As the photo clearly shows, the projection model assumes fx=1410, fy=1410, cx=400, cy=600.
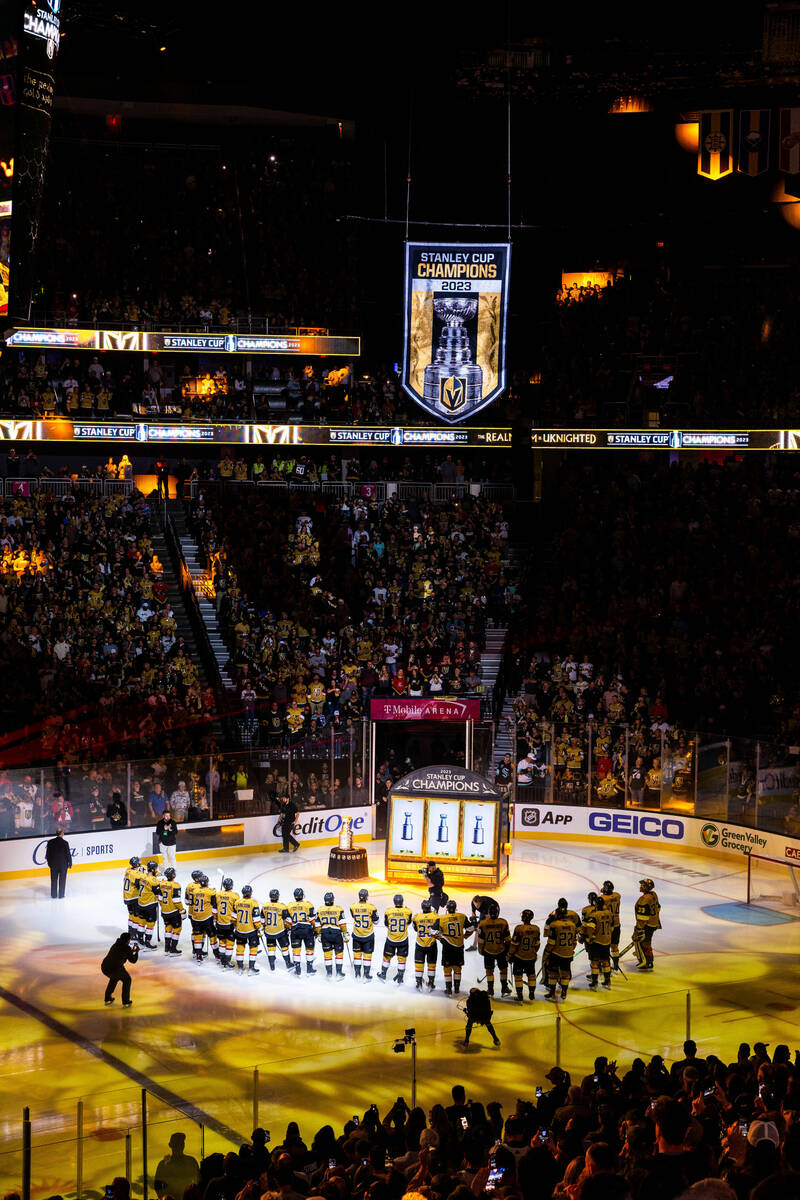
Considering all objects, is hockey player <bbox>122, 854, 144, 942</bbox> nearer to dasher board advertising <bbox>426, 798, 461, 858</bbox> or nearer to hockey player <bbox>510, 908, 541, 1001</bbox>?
hockey player <bbox>510, 908, 541, 1001</bbox>

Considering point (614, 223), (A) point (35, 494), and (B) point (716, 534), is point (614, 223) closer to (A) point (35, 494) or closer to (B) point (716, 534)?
(B) point (716, 534)

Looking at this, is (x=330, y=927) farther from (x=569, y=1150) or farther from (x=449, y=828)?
(x=569, y=1150)

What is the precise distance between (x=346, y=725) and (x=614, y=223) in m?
16.8

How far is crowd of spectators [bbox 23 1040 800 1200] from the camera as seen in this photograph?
6.27 metres

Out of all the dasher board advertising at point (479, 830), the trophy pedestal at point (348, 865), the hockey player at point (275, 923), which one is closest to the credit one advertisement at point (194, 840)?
the trophy pedestal at point (348, 865)

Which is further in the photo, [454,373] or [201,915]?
[454,373]

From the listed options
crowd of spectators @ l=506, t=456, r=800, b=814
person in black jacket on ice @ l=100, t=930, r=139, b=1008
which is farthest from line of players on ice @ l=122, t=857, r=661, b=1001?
crowd of spectators @ l=506, t=456, r=800, b=814

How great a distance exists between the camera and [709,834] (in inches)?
1001

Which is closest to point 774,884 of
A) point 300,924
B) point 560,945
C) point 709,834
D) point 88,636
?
point 709,834

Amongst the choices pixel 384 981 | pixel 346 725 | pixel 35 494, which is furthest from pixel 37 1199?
pixel 35 494

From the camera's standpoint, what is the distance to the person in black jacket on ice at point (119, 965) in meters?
16.8

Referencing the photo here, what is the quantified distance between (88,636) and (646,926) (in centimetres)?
1374

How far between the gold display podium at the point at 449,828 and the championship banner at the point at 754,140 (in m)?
13.3

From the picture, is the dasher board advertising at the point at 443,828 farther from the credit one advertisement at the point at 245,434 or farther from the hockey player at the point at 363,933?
the credit one advertisement at the point at 245,434
